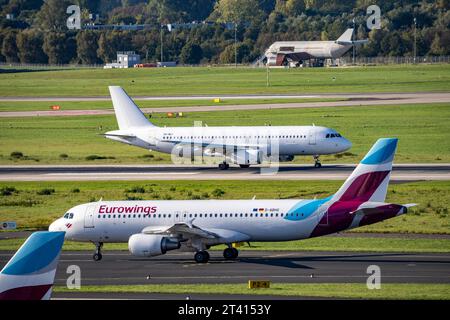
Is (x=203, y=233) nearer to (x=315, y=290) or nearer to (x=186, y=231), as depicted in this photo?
(x=186, y=231)

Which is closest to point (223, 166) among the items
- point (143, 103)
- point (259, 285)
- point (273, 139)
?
point (273, 139)

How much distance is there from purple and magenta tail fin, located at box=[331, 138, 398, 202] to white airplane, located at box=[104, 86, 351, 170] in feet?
136

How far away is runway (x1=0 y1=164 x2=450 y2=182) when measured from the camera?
277ft

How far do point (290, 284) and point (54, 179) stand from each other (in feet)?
158

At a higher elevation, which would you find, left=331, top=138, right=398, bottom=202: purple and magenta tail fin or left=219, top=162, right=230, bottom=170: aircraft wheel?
left=331, top=138, right=398, bottom=202: purple and magenta tail fin

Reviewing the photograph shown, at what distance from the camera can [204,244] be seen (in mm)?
49844

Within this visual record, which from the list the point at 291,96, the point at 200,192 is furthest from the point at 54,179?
the point at 291,96

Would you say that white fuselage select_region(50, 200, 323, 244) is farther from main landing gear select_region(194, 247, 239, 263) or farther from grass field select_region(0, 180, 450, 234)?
grass field select_region(0, 180, 450, 234)

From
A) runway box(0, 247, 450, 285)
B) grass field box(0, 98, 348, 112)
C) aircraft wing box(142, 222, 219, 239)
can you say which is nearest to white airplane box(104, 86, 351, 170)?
runway box(0, 247, 450, 285)

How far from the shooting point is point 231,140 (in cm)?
9212

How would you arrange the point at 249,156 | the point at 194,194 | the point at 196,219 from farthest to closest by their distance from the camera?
1. the point at 249,156
2. the point at 194,194
3. the point at 196,219

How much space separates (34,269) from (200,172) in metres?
72.2

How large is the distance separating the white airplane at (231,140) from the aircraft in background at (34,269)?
7057 cm

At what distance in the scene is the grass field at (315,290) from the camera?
38156mm
